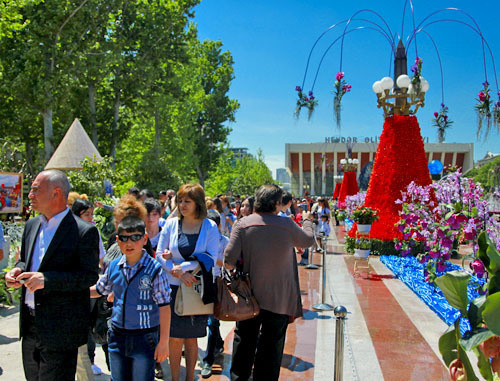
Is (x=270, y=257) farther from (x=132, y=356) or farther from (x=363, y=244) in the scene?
(x=363, y=244)

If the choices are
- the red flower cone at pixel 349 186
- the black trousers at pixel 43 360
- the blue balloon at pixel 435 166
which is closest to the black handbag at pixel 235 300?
the black trousers at pixel 43 360

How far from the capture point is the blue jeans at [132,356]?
283 centimetres

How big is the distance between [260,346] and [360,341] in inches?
91.1

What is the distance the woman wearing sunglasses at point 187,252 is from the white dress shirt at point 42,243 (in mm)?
1078

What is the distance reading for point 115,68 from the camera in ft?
85.1

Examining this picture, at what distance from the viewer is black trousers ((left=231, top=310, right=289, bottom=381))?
3.50 m

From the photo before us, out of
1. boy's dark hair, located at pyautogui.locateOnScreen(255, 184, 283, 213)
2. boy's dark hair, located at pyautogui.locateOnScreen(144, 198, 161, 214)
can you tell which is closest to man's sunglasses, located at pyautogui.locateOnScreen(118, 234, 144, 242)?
boy's dark hair, located at pyautogui.locateOnScreen(255, 184, 283, 213)

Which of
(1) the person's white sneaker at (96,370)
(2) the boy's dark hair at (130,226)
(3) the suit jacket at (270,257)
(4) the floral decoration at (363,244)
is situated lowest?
(1) the person's white sneaker at (96,370)

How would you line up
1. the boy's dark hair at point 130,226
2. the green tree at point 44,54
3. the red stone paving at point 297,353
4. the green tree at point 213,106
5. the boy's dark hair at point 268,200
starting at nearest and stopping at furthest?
the boy's dark hair at point 130,226 → the boy's dark hair at point 268,200 → the red stone paving at point 297,353 → the green tree at point 44,54 → the green tree at point 213,106

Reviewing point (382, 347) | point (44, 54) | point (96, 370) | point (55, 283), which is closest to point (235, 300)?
point (55, 283)

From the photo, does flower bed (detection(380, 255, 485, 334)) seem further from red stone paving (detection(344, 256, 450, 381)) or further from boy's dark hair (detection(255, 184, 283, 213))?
boy's dark hair (detection(255, 184, 283, 213))

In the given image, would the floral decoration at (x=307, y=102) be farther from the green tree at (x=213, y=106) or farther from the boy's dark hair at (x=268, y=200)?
the green tree at (x=213, y=106)

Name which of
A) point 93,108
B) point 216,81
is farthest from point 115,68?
point 216,81

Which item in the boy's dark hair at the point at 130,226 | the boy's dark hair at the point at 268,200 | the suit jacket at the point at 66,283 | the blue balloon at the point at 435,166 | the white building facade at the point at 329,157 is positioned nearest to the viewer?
the suit jacket at the point at 66,283
